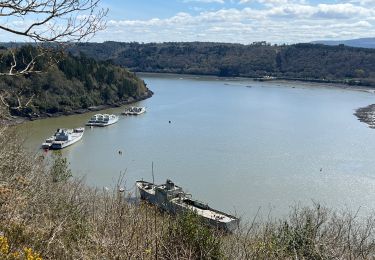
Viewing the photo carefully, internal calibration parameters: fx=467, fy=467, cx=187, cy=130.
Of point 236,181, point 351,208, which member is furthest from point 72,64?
point 351,208

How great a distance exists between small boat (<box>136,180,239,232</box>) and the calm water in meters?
1.04

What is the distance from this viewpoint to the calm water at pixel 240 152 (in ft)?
48.1

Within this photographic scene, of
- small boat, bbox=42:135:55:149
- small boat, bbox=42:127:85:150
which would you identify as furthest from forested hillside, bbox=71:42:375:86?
small boat, bbox=42:135:55:149

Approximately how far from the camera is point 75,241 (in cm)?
430

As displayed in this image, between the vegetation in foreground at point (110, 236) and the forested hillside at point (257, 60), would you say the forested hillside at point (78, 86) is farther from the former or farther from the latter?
the forested hillside at point (257, 60)

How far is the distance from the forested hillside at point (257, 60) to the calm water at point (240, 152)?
30.5m

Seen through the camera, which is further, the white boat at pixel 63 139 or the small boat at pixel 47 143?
the small boat at pixel 47 143

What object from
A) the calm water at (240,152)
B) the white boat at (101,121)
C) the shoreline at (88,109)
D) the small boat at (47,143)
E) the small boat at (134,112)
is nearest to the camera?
the calm water at (240,152)

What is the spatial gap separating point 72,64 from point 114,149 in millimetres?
19495

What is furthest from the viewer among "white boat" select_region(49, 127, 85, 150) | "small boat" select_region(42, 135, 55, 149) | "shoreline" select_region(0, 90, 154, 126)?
"shoreline" select_region(0, 90, 154, 126)

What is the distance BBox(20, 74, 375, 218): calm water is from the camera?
48.1ft

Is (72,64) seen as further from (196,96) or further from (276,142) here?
(276,142)

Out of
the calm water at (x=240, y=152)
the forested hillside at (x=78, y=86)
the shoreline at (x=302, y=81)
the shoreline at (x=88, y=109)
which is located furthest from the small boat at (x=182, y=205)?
the shoreline at (x=302, y=81)

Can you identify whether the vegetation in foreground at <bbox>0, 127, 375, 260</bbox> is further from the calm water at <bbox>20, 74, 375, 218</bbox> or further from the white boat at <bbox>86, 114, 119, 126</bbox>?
the white boat at <bbox>86, 114, 119, 126</bbox>
